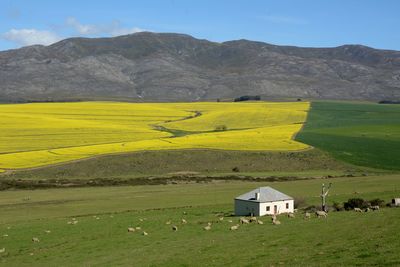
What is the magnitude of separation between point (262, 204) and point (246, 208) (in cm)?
120

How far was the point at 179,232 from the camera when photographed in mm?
33281

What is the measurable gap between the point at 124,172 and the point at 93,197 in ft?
54.5

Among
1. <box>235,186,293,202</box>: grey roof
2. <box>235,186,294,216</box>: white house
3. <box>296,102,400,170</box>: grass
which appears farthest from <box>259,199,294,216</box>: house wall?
<box>296,102,400,170</box>: grass

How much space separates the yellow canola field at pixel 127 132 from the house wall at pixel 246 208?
33.5m

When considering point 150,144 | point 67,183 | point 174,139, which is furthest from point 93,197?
point 174,139

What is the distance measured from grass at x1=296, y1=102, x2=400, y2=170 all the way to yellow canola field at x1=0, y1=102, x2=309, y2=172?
3457 millimetres

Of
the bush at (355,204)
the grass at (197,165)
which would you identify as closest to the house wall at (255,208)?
the bush at (355,204)

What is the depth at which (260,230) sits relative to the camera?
3061cm

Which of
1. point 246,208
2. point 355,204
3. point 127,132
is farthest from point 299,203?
point 127,132

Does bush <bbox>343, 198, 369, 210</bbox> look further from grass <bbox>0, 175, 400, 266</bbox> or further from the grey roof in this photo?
the grey roof

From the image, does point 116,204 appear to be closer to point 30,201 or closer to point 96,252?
point 30,201

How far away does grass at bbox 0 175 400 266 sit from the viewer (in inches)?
911

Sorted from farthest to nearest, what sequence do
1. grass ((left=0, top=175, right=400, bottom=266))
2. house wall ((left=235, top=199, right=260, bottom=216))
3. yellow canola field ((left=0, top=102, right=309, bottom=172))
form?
yellow canola field ((left=0, top=102, right=309, bottom=172)) → house wall ((left=235, top=199, right=260, bottom=216)) → grass ((left=0, top=175, right=400, bottom=266))

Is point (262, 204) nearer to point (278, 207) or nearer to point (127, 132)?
point (278, 207)
